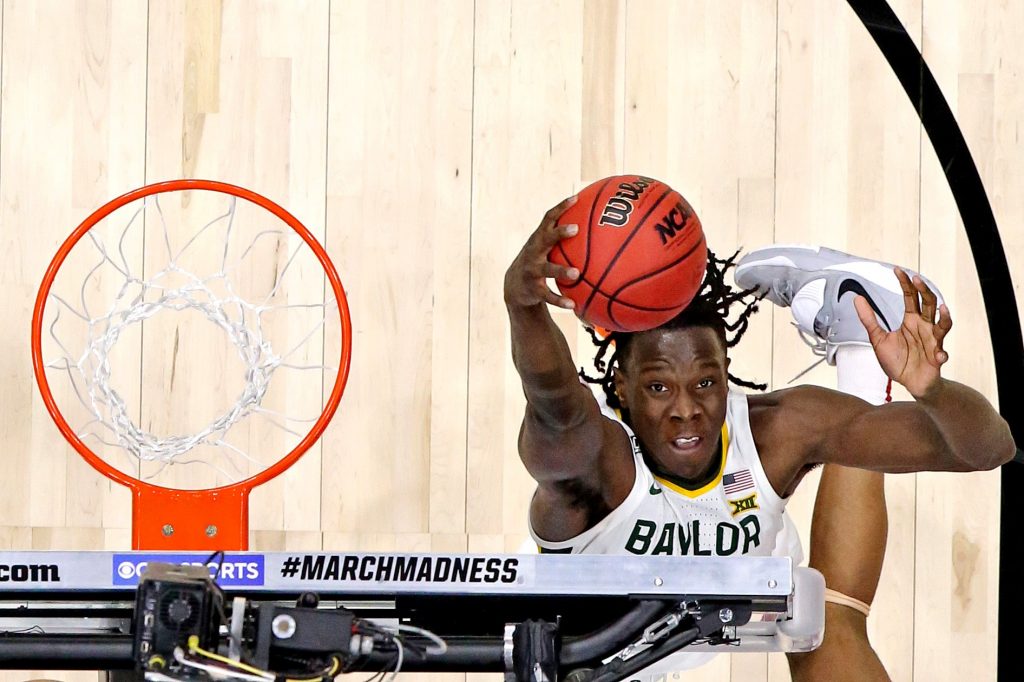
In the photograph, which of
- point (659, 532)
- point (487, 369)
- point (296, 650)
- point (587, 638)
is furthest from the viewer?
point (487, 369)

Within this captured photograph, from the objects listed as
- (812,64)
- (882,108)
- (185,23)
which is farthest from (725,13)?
(185,23)

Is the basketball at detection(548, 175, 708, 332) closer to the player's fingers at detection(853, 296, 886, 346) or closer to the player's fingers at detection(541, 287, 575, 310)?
the player's fingers at detection(541, 287, 575, 310)

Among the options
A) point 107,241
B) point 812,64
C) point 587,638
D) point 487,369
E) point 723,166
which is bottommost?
point 587,638

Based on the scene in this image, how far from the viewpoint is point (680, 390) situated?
2744 millimetres

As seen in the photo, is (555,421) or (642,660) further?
(555,421)

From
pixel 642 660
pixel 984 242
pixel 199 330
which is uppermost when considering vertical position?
pixel 984 242

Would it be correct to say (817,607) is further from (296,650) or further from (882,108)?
(882,108)

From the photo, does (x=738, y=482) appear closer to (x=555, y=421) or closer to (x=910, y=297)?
(x=555, y=421)

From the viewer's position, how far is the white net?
3.63 metres

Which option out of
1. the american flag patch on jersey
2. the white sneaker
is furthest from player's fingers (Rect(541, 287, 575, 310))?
the white sneaker

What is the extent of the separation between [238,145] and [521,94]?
84cm

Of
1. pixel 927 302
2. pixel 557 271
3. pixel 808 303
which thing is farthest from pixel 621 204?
pixel 808 303

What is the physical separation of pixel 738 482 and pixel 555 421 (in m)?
0.65

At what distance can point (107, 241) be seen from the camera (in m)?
3.68
